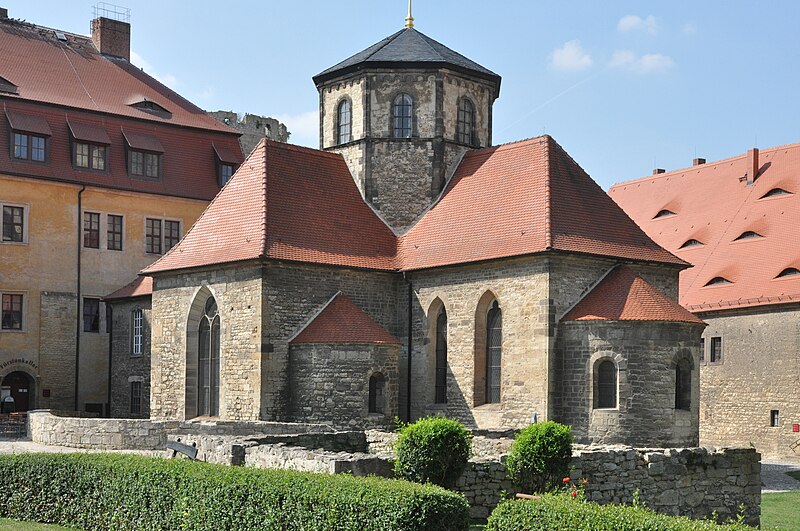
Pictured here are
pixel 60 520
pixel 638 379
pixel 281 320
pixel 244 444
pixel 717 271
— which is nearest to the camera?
pixel 60 520

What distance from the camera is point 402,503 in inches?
542

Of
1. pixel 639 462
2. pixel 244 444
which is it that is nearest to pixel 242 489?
pixel 244 444

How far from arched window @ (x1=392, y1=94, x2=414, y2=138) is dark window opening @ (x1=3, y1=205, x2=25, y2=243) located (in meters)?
15.1

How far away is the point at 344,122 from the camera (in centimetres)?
3638

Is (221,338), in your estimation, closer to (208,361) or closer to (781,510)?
(208,361)

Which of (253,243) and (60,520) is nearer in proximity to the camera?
(60,520)

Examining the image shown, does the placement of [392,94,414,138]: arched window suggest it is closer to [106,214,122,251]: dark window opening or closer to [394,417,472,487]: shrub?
[106,214,122,251]: dark window opening

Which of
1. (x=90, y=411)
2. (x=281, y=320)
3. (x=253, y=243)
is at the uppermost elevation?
(x=253, y=243)

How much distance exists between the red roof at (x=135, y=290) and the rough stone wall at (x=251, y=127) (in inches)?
568

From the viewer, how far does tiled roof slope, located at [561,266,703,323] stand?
92.2ft

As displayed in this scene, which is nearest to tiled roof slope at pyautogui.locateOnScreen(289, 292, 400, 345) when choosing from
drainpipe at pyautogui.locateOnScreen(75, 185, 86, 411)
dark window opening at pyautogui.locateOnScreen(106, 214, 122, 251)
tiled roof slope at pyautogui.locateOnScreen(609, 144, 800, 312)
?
drainpipe at pyautogui.locateOnScreen(75, 185, 86, 411)

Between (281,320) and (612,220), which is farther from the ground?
(612,220)

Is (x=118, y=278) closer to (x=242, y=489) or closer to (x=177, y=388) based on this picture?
(x=177, y=388)

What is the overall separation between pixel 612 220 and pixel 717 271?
1225 cm
